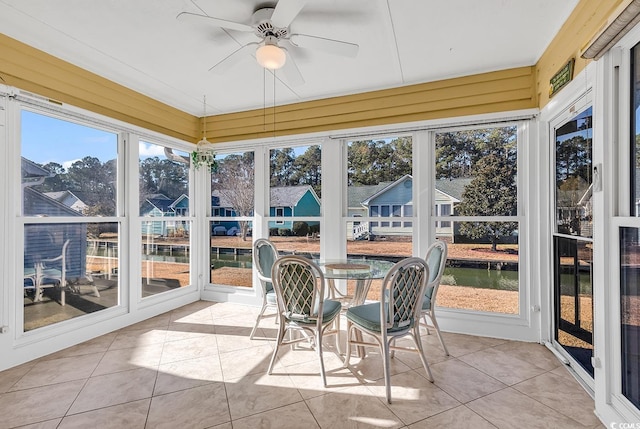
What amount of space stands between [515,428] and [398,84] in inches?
129

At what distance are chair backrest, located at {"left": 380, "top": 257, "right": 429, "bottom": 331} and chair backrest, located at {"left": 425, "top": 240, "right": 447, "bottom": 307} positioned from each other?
1.46 feet

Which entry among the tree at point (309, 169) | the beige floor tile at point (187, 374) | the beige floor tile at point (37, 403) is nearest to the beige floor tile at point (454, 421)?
the beige floor tile at point (187, 374)

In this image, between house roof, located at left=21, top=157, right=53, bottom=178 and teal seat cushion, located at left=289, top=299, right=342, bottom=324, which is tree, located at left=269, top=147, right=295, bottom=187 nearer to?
teal seat cushion, located at left=289, top=299, right=342, bottom=324

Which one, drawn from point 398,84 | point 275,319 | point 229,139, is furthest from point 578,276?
point 229,139

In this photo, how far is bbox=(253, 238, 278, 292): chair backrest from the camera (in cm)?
334

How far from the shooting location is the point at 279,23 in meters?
2.14

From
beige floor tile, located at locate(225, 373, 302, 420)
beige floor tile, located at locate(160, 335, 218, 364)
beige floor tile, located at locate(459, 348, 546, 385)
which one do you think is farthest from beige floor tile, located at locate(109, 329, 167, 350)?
beige floor tile, located at locate(459, 348, 546, 385)

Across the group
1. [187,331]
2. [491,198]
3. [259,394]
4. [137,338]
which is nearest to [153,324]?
[137,338]

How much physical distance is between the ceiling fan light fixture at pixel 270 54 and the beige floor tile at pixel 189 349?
2585mm

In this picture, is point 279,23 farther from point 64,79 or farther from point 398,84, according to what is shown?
point 64,79

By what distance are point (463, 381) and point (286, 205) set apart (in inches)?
113

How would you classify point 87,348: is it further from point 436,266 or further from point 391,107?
point 391,107

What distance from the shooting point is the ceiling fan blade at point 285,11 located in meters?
1.87

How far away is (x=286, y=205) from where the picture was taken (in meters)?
4.36
